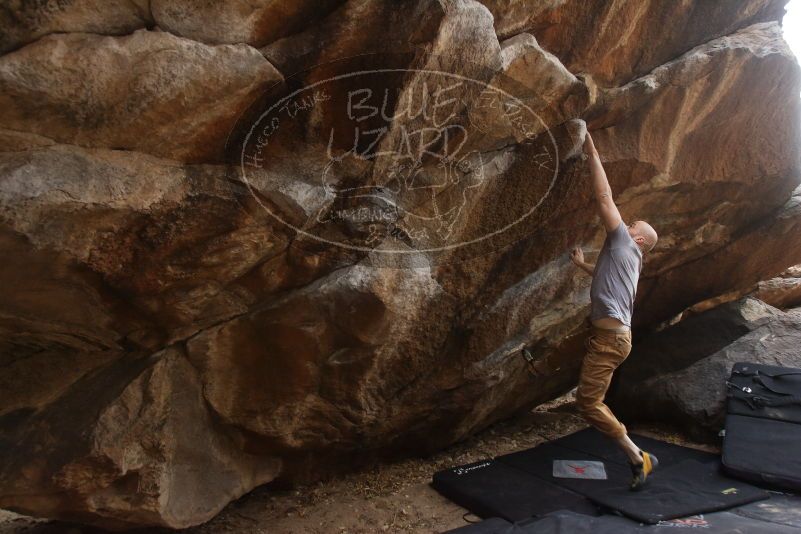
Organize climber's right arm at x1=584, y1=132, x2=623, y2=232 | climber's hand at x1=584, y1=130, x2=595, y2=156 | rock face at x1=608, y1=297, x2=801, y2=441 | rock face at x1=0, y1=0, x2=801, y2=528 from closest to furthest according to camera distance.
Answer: rock face at x1=0, y1=0, x2=801, y2=528 < climber's right arm at x1=584, y1=132, x2=623, y2=232 < climber's hand at x1=584, y1=130, x2=595, y2=156 < rock face at x1=608, y1=297, x2=801, y2=441

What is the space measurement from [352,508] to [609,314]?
2.08 metres

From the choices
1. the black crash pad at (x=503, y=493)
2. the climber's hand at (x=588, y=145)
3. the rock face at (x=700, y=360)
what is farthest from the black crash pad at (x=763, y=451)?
the climber's hand at (x=588, y=145)

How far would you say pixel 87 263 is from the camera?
2.82 m

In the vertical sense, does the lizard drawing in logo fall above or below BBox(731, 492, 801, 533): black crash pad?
above

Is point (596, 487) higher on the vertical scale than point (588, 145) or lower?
lower

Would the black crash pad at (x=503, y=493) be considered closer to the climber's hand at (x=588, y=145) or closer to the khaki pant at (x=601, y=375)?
the khaki pant at (x=601, y=375)

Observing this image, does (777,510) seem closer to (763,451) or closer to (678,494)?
(678,494)

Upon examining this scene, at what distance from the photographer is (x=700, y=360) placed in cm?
523

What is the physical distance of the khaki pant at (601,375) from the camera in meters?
3.83

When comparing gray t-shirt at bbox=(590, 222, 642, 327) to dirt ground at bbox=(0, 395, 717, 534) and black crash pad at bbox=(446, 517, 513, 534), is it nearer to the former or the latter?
black crash pad at bbox=(446, 517, 513, 534)

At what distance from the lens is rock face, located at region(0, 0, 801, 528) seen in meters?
2.66

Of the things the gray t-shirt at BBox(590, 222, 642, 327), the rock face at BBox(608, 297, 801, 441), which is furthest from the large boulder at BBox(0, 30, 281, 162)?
the rock face at BBox(608, 297, 801, 441)

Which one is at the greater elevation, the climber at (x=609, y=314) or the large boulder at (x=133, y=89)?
the large boulder at (x=133, y=89)

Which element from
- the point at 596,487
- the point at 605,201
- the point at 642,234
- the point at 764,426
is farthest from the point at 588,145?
the point at 764,426
